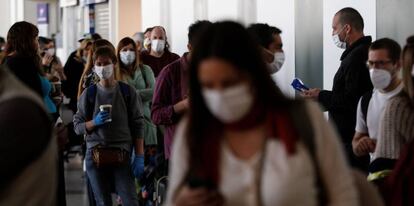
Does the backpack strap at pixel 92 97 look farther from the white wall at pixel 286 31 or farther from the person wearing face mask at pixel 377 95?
the person wearing face mask at pixel 377 95

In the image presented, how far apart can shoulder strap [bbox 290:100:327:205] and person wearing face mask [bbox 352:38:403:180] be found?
222cm

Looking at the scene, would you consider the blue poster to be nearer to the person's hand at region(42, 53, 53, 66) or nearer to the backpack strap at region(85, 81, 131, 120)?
the person's hand at region(42, 53, 53, 66)

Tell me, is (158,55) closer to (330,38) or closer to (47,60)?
(330,38)

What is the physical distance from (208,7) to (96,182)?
468cm

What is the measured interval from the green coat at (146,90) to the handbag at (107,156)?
1.83 m

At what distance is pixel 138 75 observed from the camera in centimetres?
999

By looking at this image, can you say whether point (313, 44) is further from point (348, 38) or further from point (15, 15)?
point (15, 15)

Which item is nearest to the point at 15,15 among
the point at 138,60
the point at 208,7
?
the point at 208,7

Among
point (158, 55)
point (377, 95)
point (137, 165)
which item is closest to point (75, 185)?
point (158, 55)

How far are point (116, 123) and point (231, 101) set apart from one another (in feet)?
16.3

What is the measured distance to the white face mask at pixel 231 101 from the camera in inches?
119

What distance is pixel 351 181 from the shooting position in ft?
10.3

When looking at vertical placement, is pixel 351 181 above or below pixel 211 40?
below

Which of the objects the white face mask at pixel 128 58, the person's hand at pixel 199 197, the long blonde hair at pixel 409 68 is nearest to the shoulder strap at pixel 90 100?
the white face mask at pixel 128 58
